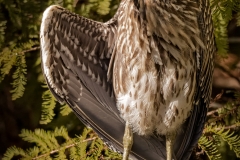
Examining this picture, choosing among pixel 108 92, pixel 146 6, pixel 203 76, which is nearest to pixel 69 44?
pixel 108 92

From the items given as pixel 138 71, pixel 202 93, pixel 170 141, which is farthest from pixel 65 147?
pixel 202 93

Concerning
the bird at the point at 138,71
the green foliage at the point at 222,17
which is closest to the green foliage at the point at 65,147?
the bird at the point at 138,71

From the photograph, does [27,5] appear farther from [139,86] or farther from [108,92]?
[139,86]

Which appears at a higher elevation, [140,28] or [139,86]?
[140,28]

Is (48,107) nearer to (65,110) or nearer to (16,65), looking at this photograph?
(65,110)

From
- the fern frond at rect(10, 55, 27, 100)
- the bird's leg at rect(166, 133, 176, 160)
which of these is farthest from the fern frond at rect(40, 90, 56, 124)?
the bird's leg at rect(166, 133, 176, 160)

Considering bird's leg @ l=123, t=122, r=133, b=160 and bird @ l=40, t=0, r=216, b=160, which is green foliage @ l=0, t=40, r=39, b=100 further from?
bird's leg @ l=123, t=122, r=133, b=160
